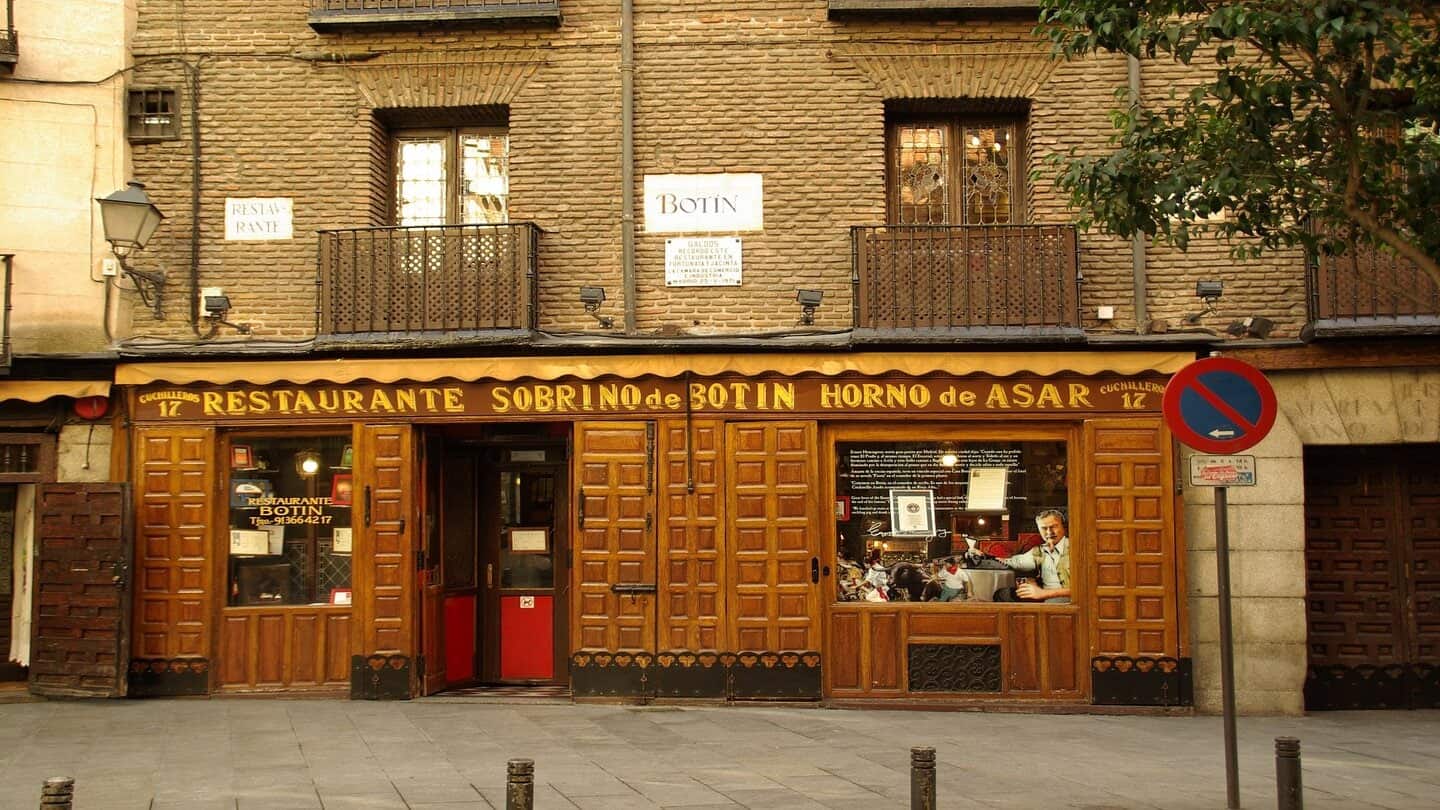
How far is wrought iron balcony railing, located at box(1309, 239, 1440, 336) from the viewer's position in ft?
35.9

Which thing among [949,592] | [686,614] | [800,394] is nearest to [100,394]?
[686,614]

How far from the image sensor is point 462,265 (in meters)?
11.5

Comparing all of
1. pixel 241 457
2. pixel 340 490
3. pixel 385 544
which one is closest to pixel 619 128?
pixel 340 490

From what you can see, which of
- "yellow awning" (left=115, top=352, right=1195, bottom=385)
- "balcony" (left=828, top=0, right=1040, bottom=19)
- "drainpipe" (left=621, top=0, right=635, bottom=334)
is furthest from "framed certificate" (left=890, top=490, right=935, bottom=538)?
"balcony" (left=828, top=0, right=1040, bottom=19)

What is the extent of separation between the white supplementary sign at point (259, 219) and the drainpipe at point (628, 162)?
11.2 ft

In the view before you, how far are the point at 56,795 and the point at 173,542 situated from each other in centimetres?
638

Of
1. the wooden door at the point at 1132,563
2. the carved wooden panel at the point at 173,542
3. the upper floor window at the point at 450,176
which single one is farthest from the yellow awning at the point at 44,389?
the wooden door at the point at 1132,563

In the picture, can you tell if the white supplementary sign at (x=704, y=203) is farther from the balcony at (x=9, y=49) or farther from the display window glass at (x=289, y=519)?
the balcony at (x=9, y=49)

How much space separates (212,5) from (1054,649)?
10.6 meters

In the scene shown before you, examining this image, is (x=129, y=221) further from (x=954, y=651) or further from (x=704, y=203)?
(x=954, y=651)

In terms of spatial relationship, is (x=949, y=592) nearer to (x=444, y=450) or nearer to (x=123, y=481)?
(x=444, y=450)

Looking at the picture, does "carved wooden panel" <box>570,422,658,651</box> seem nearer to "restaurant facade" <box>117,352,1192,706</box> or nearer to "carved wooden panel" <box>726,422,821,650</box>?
"restaurant facade" <box>117,352,1192,706</box>

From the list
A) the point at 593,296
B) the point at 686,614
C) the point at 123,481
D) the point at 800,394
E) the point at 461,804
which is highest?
the point at 593,296

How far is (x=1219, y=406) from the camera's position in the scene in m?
7.31
